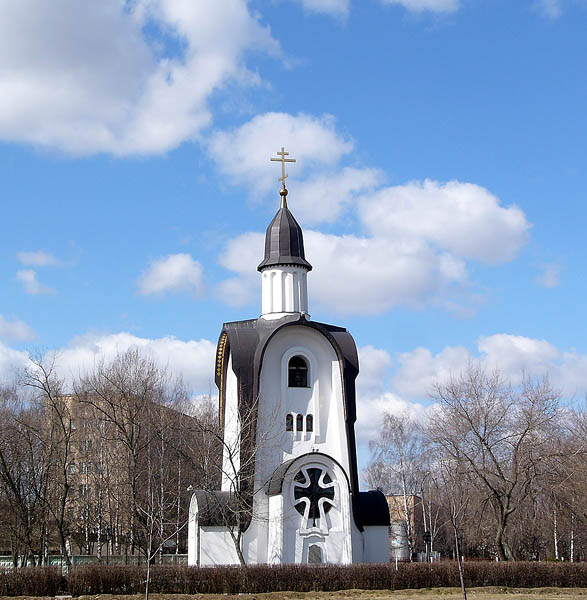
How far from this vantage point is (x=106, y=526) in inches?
1603

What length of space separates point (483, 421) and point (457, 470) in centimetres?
275

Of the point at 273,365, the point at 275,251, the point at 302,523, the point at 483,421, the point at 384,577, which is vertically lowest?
the point at 384,577

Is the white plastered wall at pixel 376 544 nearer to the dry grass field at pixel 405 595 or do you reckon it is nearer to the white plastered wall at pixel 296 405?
the white plastered wall at pixel 296 405

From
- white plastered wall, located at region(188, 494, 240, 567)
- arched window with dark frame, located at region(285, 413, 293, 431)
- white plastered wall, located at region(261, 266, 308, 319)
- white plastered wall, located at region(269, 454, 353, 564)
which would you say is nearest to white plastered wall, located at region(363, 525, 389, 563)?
white plastered wall, located at region(269, 454, 353, 564)

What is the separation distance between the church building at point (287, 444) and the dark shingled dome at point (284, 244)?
0.13ft

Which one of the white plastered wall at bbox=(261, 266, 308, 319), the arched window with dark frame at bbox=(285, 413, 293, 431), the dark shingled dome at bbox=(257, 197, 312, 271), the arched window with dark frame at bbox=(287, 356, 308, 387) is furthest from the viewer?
the dark shingled dome at bbox=(257, 197, 312, 271)

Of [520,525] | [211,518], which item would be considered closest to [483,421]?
[520,525]

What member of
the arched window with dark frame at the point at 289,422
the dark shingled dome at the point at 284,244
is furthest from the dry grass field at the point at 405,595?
the dark shingled dome at the point at 284,244

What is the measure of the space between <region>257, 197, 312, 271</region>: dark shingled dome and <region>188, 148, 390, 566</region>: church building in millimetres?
Result: 41

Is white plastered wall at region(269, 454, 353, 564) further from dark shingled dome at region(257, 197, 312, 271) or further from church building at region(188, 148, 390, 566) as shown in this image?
dark shingled dome at region(257, 197, 312, 271)

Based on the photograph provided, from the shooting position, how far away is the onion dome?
94.3 feet

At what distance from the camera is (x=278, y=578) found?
2223cm

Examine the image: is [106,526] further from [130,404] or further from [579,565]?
[579,565]

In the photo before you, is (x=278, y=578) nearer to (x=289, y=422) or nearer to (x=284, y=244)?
(x=289, y=422)
